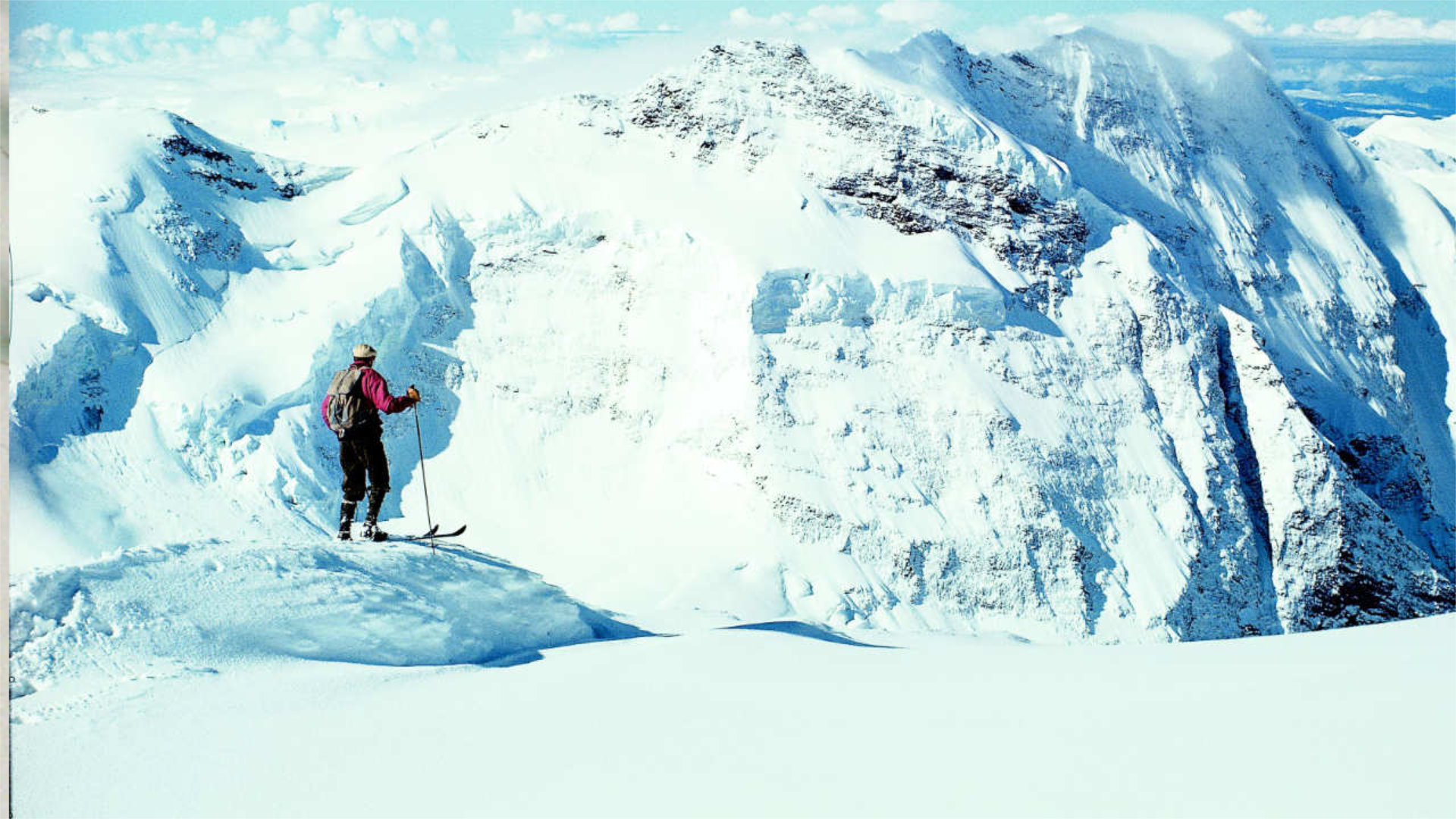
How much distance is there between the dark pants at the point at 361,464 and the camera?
14.2 meters

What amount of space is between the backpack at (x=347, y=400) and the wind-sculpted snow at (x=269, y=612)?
1664mm

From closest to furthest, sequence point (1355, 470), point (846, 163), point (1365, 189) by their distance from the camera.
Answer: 1. point (846, 163)
2. point (1355, 470)
3. point (1365, 189)

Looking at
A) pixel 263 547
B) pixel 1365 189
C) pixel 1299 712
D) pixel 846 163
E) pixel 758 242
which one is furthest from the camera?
pixel 1365 189

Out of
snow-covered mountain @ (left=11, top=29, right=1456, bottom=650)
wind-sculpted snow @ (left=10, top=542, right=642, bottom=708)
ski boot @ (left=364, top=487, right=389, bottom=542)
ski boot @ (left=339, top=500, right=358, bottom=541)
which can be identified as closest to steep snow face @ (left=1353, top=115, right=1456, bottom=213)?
snow-covered mountain @ (left=11, top=29, right=1456, bottom=650)

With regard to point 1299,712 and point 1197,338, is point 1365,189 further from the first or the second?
point 1299,712

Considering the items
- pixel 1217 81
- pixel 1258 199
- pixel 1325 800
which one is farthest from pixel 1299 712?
pixel 1217 81

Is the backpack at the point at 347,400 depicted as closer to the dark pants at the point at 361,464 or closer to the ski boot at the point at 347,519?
the dark pants at the point at 361,464

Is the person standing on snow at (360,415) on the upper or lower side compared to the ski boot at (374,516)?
upper

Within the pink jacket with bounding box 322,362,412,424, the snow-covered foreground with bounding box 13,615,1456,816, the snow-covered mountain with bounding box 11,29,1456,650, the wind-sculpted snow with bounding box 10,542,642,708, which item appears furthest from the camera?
the snow-covered mountain with bounding box 11,29,1456,650

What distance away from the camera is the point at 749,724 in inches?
348

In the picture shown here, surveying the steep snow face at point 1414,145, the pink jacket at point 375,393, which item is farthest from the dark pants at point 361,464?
the steep snow face at point 1414,145

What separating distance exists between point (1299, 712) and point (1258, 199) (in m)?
73.2

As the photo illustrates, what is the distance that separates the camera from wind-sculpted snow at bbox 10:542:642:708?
10453 mm

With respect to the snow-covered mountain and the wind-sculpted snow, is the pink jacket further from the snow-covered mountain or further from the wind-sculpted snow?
the snow-covered mountain
